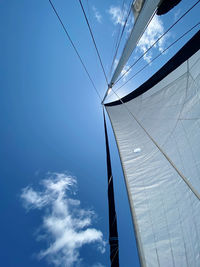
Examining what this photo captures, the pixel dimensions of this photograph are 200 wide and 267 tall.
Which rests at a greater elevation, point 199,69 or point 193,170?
point 199,69

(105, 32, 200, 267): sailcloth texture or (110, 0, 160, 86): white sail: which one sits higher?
(110, 0, 160, 86): white sail

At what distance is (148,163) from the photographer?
6.17 feet

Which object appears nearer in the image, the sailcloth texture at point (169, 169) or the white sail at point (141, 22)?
the sailcloth texture at point (169, 169)

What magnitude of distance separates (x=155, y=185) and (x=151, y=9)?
2.64 meters

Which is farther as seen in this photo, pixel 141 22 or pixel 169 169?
pixel 141 22

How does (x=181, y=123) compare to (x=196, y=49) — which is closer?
(x=181, y=123)

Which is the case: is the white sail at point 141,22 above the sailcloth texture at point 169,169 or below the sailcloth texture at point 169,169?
above

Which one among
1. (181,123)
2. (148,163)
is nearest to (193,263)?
(148,163)

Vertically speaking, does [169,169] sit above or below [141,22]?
below

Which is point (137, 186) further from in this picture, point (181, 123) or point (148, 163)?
point (181, 123)

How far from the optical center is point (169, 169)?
1.57 m

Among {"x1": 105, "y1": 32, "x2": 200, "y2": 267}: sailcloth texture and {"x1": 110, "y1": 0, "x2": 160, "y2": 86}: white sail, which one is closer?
{"x1": 105, "y1": 32, "x2": 200, "y2": 267}: sailcloth texture

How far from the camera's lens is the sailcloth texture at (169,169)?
1.10 meters

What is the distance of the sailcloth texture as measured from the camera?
110cm
